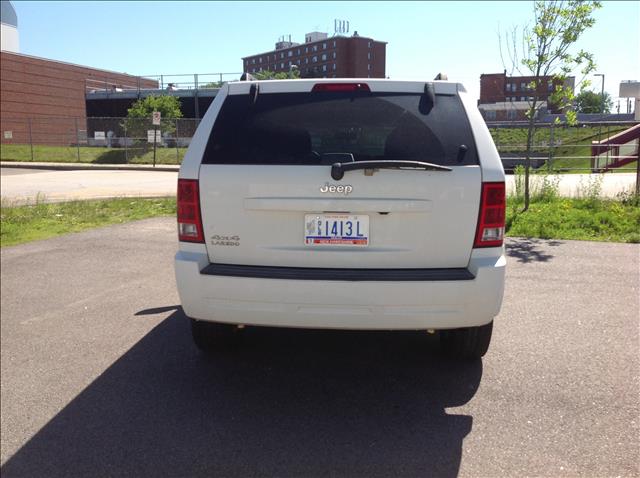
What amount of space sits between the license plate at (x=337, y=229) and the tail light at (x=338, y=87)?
32.1 inches

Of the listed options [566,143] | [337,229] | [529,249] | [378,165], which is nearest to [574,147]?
[566,143]

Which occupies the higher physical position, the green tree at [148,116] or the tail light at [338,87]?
the green tree at [148,116]

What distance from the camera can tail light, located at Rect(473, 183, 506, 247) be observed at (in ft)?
11.0

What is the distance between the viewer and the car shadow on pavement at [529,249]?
7617mm

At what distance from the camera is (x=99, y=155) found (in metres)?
36.7

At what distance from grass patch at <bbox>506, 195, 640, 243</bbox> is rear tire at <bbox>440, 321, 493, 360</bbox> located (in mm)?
5609

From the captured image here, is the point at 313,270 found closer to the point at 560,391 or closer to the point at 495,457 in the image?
the point at 495,457

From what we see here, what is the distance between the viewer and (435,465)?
289 cm

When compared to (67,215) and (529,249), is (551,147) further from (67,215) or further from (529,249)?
(67,215)

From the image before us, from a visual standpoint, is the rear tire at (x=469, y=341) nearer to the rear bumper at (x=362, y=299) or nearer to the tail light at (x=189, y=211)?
the rear bumper at (x=362, y=299)

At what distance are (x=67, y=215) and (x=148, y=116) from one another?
29.9m

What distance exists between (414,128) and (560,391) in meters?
1.90

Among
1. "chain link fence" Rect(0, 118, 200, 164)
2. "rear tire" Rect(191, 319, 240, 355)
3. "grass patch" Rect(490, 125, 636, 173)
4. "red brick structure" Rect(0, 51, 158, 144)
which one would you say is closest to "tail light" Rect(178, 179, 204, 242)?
"rear tire" Rect(191, 319, 240, 355)

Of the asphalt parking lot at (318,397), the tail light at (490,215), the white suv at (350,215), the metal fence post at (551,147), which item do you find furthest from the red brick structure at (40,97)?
the tail light at (490,215)
